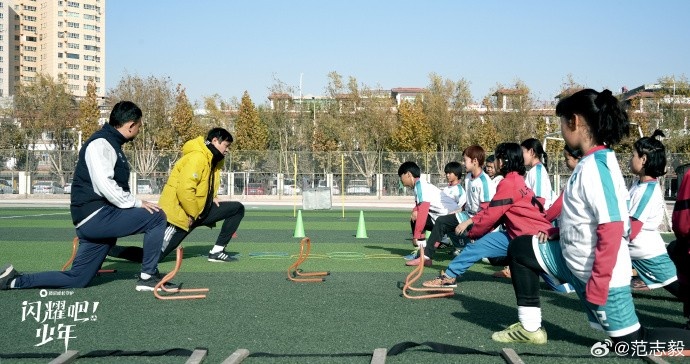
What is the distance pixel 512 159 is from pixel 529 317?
256 cm

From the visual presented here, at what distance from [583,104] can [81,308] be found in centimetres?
447

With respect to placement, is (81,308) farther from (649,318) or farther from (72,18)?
(72,18)

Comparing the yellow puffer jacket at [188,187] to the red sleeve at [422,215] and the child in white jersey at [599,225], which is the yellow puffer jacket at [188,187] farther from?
the child in white jersey at [599,225]

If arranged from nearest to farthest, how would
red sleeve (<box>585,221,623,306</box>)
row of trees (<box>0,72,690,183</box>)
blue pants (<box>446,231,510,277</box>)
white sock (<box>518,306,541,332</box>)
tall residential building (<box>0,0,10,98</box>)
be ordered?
red sleeve (<box>585,221,623,306</box>) < white sock (<box>518,306,541,332</box>) < blue pants (<box>446,231,510,277</box>) < row of trees (<box>0,72,690,183</box>) < tall residential building (<box>0,0,10,98</box>)

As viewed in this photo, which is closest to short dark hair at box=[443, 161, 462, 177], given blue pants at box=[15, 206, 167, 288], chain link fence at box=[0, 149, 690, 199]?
blue pants at box=[15, 206, 167, 288]

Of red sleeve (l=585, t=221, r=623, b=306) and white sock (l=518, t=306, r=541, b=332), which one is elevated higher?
red sleeve (l=585, t=221, r=623, b=306)

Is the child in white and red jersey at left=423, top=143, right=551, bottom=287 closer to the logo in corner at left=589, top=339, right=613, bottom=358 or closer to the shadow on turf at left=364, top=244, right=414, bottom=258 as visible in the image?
the logo in corner at left=589, top=339, right=613, bottom=358

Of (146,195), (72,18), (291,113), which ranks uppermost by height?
(72,18)

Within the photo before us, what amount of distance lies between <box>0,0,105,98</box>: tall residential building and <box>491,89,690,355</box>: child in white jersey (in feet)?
400

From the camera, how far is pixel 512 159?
292 inches

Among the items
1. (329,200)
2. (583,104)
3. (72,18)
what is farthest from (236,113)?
(72,18)

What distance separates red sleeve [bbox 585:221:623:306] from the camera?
4395 millimetres

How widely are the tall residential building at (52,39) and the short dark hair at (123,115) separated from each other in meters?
118

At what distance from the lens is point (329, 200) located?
30750mm
